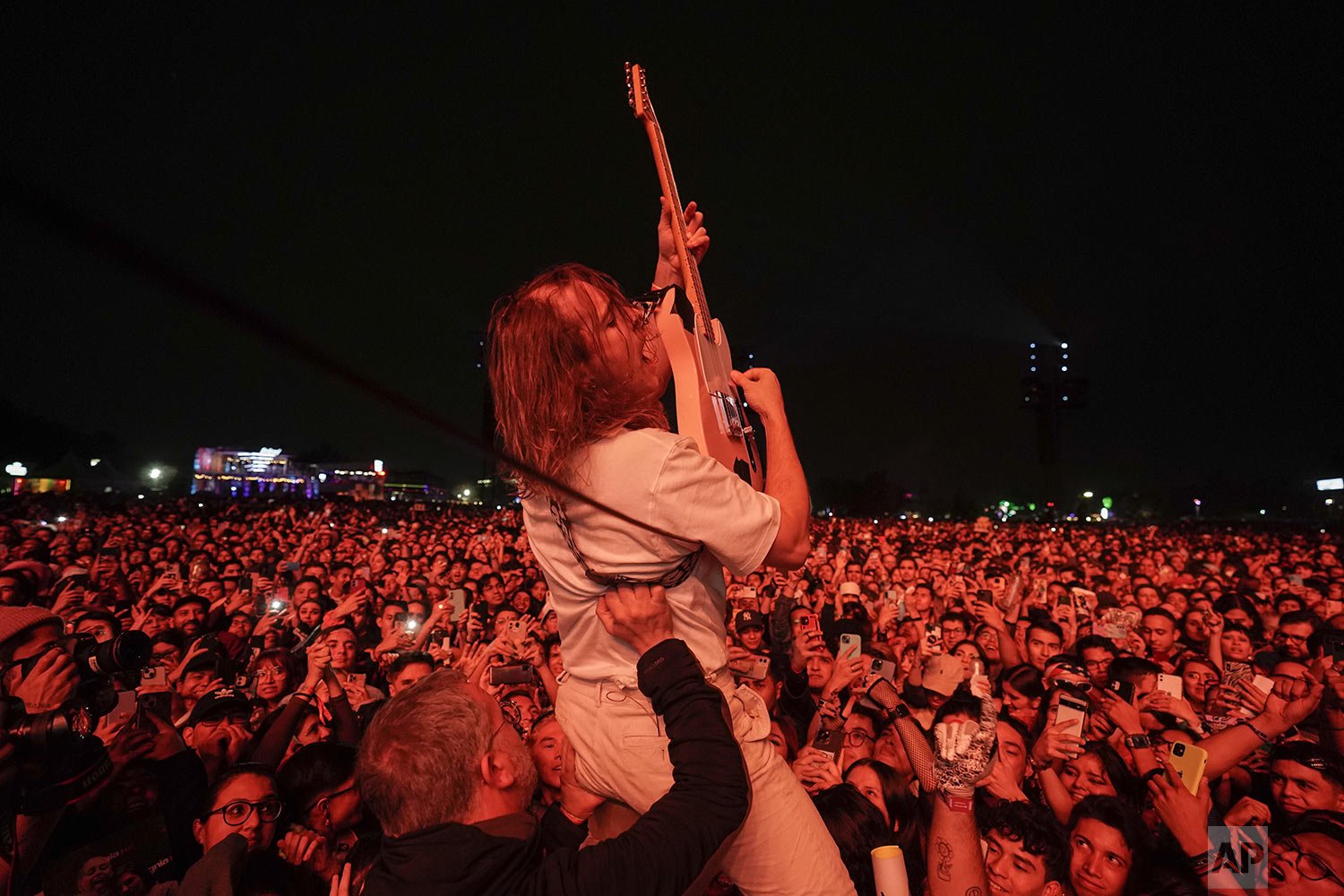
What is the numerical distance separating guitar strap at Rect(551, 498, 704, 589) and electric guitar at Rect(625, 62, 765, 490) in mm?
284

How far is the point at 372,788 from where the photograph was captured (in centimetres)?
158

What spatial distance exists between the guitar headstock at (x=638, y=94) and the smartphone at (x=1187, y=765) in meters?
3.42

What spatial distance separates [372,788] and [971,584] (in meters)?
9.80

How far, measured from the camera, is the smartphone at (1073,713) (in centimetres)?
379

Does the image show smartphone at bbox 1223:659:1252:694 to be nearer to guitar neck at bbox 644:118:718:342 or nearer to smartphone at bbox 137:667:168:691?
guitar neck at bbox 644:118:718:342

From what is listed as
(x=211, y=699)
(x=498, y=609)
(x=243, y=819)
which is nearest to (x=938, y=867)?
(x=243, y=819)

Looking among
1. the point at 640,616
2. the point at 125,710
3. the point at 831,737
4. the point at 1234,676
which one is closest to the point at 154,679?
the point at 125,710

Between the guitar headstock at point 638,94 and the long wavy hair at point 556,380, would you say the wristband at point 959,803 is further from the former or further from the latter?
the guitar headstock at point 638,94

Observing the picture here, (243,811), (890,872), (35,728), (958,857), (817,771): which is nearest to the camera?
(890,872)

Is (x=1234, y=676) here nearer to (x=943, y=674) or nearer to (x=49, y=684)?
(x=943, y=674)

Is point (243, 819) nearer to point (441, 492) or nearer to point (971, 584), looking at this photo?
point (971, 584)

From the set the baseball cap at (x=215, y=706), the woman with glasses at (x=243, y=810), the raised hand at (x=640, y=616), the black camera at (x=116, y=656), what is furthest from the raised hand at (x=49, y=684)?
the raised hand at (x=640, y=616)

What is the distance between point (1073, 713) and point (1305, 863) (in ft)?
3.69

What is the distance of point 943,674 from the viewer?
5434 mm
